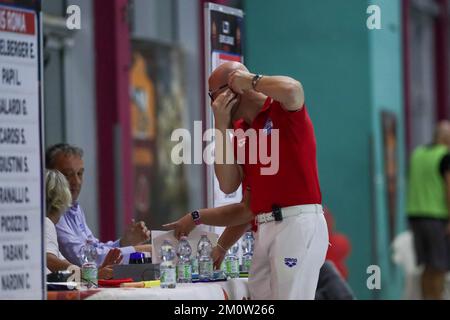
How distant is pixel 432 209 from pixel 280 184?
24.7 ft

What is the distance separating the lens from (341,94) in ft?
35.9

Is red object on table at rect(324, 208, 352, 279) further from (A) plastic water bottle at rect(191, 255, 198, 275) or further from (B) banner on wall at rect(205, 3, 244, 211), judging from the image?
(A) plastic water bottle at rect(191, 255, 198, 275)

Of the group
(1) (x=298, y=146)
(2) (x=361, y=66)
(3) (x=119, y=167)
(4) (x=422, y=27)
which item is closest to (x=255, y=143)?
(1) (x=298, y=146)

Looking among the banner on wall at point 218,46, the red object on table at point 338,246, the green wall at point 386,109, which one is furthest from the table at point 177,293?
the green wall at point 386,109

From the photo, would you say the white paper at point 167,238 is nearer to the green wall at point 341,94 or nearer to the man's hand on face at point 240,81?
the man's hand on face at point 240,81

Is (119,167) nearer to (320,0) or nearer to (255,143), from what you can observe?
(320,0)

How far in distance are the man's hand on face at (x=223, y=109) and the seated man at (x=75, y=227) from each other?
0.99 m

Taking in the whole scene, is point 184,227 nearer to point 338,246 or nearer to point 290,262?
point 290,262

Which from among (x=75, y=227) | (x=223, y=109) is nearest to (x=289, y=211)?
(x=223, y=109)

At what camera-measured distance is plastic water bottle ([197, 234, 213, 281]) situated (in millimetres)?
5324

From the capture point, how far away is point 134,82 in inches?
369

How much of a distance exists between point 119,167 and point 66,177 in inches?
135

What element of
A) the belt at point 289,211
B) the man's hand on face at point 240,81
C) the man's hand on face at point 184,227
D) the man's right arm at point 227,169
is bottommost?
the man's hand on face at point 184,227

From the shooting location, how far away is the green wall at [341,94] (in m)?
10.9
